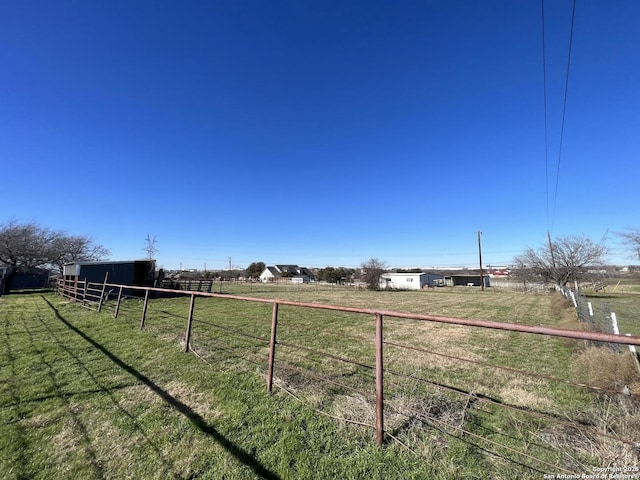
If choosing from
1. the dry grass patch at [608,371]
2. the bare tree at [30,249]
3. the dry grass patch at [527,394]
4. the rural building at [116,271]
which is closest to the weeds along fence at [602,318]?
the dry grass patch at [608,371]

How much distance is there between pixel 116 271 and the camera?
1972 centimetres

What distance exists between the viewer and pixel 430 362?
18.4ft

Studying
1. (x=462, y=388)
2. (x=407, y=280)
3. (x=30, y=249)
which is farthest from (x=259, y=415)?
(x=407, y=280)

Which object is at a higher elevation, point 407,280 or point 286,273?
point 286,273

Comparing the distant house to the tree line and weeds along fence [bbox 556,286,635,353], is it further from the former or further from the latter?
weeds along fence [bbox 556,286,635,353]

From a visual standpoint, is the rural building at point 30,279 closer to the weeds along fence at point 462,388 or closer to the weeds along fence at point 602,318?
the weeds along fence at point 462,388

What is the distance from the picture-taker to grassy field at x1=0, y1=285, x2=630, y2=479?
2379 millimetres

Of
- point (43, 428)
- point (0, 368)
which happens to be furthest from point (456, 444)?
point (0, 368)

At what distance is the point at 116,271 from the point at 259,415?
70.0ft

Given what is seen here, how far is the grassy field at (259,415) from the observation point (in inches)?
93.7

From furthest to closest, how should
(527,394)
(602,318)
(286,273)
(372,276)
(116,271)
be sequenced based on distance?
1. (286,273)
2. (372,276)
3. (116,271)
4. (602,318)
5. (527,394)

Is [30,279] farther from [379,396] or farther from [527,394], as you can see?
[527,394]

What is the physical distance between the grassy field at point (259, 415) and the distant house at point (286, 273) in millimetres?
65202

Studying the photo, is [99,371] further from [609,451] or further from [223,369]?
[609,451]
